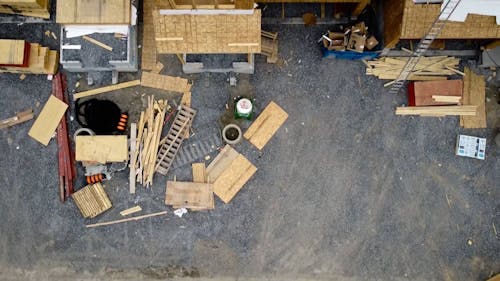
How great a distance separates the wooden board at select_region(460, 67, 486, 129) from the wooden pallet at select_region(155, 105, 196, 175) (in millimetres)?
8983

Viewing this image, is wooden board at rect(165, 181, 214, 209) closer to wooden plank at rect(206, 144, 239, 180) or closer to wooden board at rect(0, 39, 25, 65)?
wooden plank at rect(206, 144, 239, 180)

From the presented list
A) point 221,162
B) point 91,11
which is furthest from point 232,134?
point 91,11

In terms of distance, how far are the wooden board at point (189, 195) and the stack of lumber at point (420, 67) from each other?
6658 millimetres

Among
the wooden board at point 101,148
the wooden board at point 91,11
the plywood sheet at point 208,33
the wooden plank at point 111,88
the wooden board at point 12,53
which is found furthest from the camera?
the wooden plank at point 111,88

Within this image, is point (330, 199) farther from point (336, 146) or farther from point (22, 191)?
point (22, 191)

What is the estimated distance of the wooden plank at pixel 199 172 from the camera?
15817 mm

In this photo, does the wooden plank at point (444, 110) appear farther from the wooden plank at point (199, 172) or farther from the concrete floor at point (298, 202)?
the wooden plank at point (199, 172)

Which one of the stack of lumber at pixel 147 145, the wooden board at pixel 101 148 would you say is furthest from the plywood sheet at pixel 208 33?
the wooden board at pixel 101 148

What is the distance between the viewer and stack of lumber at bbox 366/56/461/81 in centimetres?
1616

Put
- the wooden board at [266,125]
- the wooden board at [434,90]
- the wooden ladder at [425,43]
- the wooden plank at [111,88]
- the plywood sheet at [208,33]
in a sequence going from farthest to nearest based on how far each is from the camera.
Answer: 1. the wooden plank at [111,88]
2. the wooden board at [266,125]
3. the wooden board at [434,90]
4. the wooden ladder at [425,43]
5. the plywood sheet at [208,33]

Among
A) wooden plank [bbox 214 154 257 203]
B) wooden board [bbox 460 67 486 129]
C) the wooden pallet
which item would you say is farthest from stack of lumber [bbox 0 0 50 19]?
wooden board [bbox 460 67 486 129]

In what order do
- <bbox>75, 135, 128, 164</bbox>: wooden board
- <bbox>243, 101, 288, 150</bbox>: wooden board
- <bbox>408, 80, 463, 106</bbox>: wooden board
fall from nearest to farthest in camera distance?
<bbox>75, 135, 128, 164</bbox>: wooden board → <bbox>408, 80, 463, 106</bbox>: wooden board → <bbox>243, 101, 288, 150</bbox>: wooden board

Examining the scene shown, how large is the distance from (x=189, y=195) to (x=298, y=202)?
3.53 metres

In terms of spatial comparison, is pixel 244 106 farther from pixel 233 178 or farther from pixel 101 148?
pixel 101 148
